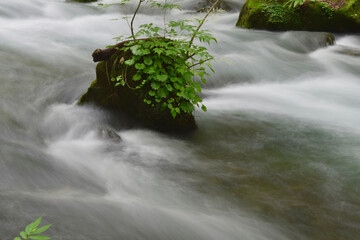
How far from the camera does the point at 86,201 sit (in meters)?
2.32

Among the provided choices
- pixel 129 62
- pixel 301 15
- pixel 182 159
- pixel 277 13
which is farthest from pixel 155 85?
pixel 301 15

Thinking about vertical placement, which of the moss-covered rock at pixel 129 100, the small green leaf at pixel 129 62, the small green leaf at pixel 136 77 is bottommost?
the moss-covered rock at pixel 129 100

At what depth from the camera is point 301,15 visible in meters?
10.1

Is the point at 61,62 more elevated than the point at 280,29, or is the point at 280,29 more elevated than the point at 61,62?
the point at 280,29

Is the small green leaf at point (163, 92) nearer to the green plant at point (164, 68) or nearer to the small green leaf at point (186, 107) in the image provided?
the green plant at point (164, 68)

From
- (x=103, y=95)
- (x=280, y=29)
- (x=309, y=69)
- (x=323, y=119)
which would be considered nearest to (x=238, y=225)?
(x=103, y=95)

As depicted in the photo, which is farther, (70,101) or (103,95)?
(70,101)

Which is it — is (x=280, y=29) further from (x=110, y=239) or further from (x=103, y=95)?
(x=110, y=239)

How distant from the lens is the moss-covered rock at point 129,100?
394cm

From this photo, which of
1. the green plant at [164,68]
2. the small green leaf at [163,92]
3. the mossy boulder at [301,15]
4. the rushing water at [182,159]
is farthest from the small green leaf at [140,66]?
the mossy boulder at [301,15]

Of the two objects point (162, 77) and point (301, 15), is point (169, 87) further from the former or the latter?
point (301, 15)

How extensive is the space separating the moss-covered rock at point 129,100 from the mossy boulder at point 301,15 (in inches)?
268

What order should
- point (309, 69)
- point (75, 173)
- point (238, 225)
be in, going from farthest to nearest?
point (309, 69) < point (75, 173) < point (238, 225)

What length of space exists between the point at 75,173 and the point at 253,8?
28.0 feet
